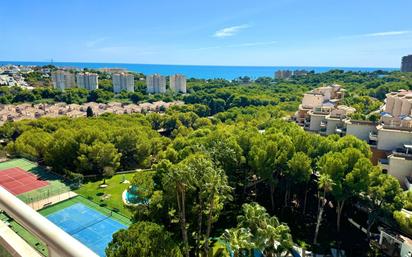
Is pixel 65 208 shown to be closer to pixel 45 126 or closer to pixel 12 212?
pixel 45 126

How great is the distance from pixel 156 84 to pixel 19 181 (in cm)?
9559

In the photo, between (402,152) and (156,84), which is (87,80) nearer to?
(156,84)

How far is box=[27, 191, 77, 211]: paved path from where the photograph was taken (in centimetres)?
3077

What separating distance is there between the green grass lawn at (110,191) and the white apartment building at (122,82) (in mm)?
89736

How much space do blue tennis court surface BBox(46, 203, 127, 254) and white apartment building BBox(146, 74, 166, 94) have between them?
100838mm

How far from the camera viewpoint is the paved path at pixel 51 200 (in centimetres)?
3077

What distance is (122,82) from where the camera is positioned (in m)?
123

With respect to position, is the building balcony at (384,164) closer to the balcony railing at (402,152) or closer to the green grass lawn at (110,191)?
the balcony railing at (402,152)

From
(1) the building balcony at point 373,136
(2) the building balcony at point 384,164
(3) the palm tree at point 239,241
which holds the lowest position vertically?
(2) the building balcony at point 384,164

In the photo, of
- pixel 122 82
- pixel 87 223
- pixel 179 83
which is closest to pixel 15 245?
pixel 87 223

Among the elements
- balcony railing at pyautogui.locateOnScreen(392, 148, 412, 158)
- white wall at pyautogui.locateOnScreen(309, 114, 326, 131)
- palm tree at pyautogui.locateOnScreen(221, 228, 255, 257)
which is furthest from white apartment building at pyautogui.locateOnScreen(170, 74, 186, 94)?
palm tree at pyautogui.locateOnScreen(221, 228, 255, 257)

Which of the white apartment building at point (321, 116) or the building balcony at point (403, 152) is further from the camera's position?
the white apartment building at point (321, 116)

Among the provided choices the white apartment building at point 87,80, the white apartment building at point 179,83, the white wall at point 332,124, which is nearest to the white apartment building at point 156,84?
the white apartment building at point 179,83

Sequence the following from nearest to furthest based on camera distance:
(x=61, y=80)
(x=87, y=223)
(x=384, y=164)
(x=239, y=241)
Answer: (x=239, y=241), (x=87, y=223), (x=384, y=164), (x=61, y=80)
